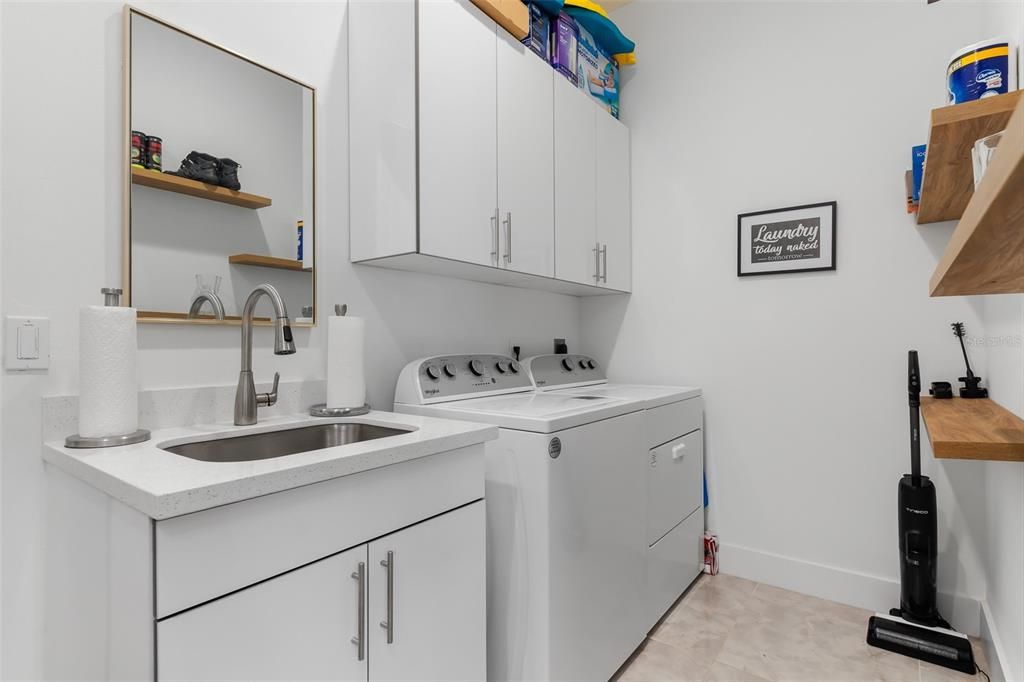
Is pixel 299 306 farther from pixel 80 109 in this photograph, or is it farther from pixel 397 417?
pixel 80 109

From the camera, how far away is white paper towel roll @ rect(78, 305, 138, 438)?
1125 mm

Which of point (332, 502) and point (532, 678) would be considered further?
point (532, 678)

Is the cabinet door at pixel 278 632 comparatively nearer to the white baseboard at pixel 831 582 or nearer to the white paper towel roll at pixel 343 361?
the white paper towel roll at pixel 343 361

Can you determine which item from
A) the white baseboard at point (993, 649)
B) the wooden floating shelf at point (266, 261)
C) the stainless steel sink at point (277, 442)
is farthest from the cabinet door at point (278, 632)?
the white baseboard at point (993, 649)

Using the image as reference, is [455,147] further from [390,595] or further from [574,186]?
→ [390,595]

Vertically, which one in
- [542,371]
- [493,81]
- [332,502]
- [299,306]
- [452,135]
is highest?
[493,81]

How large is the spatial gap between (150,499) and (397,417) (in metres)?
0.85

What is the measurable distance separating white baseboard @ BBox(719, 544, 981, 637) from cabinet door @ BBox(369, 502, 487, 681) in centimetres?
162

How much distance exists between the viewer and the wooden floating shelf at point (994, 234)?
37cm

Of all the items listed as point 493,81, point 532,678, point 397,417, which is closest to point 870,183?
point 493,81

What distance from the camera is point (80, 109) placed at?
124 cm

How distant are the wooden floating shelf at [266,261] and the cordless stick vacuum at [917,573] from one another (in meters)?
2.10

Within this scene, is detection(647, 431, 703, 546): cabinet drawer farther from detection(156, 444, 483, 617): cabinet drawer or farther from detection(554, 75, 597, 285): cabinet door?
detection(156, 444, 483, 617): cabinet drawer

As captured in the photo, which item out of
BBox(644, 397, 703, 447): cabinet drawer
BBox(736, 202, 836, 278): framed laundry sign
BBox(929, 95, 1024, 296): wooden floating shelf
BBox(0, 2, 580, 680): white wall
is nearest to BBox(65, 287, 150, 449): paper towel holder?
BBox(0, 2, 580, 680): white wall
